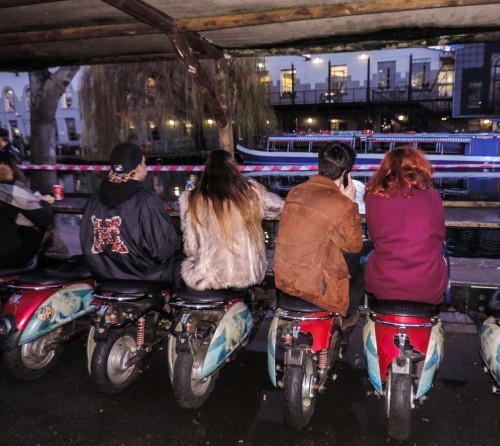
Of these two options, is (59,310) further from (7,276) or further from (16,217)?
(16,217)

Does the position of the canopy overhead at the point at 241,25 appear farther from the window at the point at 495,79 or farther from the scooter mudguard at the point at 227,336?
the window at the point at 495,79

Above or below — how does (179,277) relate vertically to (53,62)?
below

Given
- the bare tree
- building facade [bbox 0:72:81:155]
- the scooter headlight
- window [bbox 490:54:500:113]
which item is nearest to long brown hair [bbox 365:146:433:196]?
the scooter headlight

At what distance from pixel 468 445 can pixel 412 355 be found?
33.3 inches

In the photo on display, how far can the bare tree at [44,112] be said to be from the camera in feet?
43.9

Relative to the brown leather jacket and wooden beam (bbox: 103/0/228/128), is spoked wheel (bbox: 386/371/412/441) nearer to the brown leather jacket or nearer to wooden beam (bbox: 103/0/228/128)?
the brown leather jacket

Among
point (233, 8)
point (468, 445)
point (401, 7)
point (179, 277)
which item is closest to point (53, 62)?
point (233, 8)

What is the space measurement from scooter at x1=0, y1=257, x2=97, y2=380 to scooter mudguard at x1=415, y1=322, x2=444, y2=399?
3.32 meters

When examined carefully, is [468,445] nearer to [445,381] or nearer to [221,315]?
[445,381]

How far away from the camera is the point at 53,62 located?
7.66m

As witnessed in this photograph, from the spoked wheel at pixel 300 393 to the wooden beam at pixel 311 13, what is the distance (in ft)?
11.8

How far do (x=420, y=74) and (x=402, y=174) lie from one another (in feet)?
125

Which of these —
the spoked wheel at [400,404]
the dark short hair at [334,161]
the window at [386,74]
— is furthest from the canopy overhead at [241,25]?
Result: the window at [386,74]

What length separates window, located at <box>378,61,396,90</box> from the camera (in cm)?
3741
